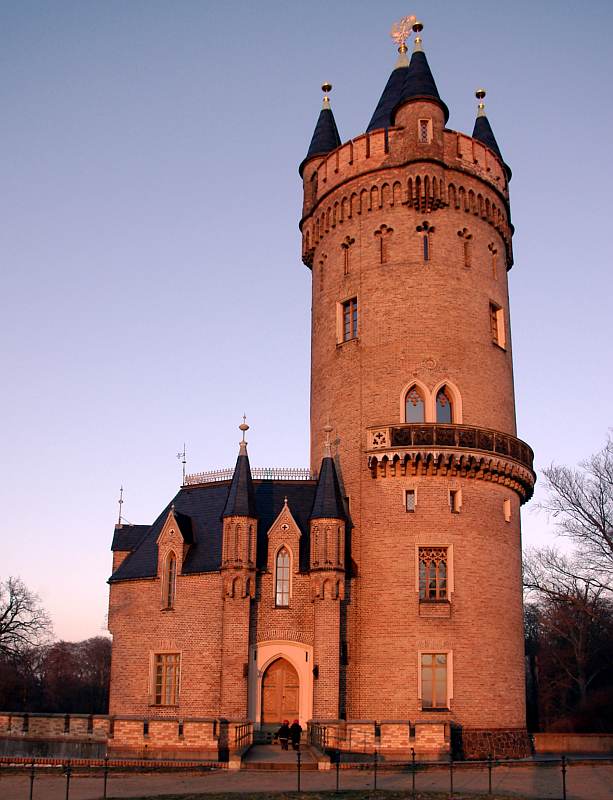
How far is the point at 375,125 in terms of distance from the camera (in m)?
38.5

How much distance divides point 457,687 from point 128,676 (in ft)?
39.8

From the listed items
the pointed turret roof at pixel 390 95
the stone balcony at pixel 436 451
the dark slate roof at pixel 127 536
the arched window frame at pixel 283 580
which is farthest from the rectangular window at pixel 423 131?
the dark slate roof at pixel 127 536

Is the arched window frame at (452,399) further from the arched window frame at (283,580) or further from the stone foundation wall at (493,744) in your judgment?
the stone foundation wall at (493,744)

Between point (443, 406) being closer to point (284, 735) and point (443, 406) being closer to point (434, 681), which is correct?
point (434, 681)

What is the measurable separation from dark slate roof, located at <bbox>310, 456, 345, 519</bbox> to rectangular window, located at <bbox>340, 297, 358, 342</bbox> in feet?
16.7

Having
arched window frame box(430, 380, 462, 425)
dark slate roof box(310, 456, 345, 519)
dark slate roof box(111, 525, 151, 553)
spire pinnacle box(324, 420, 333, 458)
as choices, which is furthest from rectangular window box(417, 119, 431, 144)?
dark slate roof box(111, 525, 151, 553)

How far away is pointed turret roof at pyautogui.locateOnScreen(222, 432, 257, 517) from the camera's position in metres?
31.8

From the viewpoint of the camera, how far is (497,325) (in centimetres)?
3572

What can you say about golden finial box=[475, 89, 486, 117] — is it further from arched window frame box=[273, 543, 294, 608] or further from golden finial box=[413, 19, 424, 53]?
arched window frame box=[273, 543, 294, 608]

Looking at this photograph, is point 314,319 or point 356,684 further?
point 314,319

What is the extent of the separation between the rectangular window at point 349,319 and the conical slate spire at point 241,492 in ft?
19.4

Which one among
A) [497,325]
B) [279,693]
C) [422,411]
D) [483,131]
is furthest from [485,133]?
[279,693]

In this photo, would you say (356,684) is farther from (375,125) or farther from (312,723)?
(375,125)

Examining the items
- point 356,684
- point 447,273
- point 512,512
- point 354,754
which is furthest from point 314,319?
point 354,754
